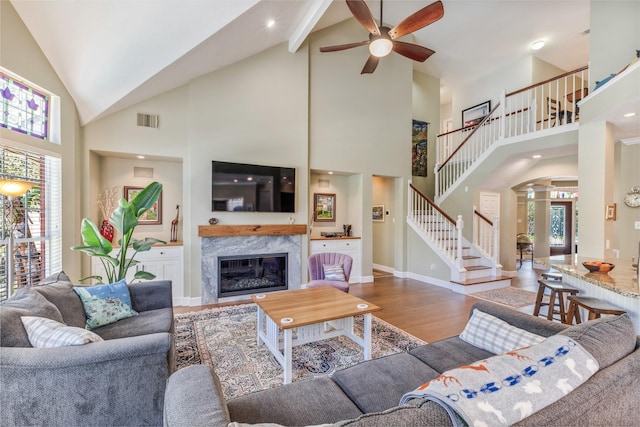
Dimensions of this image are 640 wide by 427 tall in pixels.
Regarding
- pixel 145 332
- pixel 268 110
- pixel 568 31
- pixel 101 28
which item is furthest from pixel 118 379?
pixel 568 31

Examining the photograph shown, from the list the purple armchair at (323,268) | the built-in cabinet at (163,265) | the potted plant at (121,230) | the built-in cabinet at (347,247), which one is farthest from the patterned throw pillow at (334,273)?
the built-in cabinet at (163,265)

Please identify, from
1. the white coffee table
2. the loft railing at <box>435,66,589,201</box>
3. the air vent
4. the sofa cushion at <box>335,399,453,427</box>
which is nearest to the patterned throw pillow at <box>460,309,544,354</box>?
the white coffee table

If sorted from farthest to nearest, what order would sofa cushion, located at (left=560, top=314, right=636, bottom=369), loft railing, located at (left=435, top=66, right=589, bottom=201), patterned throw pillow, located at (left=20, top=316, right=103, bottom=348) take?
loft railing, located at (left=435, top=66, right=589, bottom=201), patterned throw pillow, located at (left=20, top=316, right=103, bottom=348), sofa cushion, located at (left=560, top=314, right=636, bottom=369)

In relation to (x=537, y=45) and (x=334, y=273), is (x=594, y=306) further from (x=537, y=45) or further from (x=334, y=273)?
(x=537, y=45)

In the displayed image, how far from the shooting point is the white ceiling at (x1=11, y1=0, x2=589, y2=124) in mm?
2979

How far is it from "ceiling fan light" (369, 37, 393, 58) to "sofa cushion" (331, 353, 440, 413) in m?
3.55

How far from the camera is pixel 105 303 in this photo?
2482 mm

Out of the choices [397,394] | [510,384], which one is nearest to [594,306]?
[397,394]

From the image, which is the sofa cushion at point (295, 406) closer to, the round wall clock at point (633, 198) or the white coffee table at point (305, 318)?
the white coffee table at point (305, 318)

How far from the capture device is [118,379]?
155 centimetres

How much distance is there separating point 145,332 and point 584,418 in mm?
2772

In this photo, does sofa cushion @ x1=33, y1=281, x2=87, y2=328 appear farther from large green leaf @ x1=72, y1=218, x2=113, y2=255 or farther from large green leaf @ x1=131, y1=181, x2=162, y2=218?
large green leaf @ x1=131, y1=181, x2=162, y2=218

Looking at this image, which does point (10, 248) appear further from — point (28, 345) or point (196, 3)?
point (196, 3)

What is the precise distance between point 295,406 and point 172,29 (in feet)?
13.6
